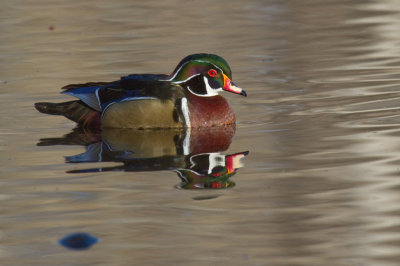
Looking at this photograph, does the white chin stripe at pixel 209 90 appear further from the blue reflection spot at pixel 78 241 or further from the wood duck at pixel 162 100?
the blue reflection spot at pixel 78 241

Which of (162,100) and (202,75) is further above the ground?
(202,75)

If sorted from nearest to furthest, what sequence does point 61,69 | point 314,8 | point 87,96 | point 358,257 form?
point 358,257 → point 87,96 → point 61,69 → point 314,8

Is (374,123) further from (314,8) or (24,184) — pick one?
(314,8)

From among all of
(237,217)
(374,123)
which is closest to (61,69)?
(374,123)

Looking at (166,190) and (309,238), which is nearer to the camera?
(309,238)

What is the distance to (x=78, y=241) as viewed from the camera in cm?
623

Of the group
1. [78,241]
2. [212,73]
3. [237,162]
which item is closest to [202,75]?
[212,73]

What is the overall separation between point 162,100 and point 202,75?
0.56 meters

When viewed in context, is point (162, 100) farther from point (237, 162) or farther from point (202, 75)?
point (237, 162)

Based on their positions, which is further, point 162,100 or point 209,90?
point 209,90

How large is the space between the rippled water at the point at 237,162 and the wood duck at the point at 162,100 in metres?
0.26

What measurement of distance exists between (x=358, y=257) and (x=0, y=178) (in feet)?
11.9

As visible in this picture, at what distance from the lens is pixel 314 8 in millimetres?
19875

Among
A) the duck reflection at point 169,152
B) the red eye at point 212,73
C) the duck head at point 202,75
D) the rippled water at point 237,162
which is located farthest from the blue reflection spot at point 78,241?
the red eye at point 212,73
